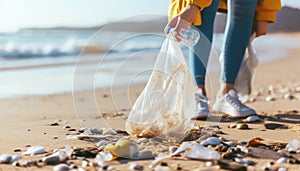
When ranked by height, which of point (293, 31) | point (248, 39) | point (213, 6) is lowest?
point (293, 31)

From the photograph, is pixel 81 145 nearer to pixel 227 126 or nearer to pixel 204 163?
pixel 204 163

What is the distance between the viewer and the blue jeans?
3549 millimetres

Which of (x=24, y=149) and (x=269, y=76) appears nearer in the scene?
(x=24, y=149)

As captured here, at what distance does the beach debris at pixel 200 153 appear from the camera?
7.36ft

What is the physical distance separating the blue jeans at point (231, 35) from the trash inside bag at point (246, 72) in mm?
177

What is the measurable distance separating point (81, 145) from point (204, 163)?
68cm

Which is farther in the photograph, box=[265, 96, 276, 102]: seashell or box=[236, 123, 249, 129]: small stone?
box=[265, 96, 276, 102]: seashell

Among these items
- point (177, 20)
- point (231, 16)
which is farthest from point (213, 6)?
point (177, 20)

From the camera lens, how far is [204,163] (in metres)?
2.20

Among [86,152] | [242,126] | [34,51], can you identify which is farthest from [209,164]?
[34,51]

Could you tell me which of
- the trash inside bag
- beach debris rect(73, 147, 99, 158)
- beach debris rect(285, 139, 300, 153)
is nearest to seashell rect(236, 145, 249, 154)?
beach debris rect(285, 139, 300, 153)

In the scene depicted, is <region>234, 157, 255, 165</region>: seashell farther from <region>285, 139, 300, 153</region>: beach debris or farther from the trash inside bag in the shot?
the trash inside bag

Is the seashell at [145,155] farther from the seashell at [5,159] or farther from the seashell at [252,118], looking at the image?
the seashell at [252,118]

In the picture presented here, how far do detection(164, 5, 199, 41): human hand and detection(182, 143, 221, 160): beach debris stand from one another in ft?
2.41
